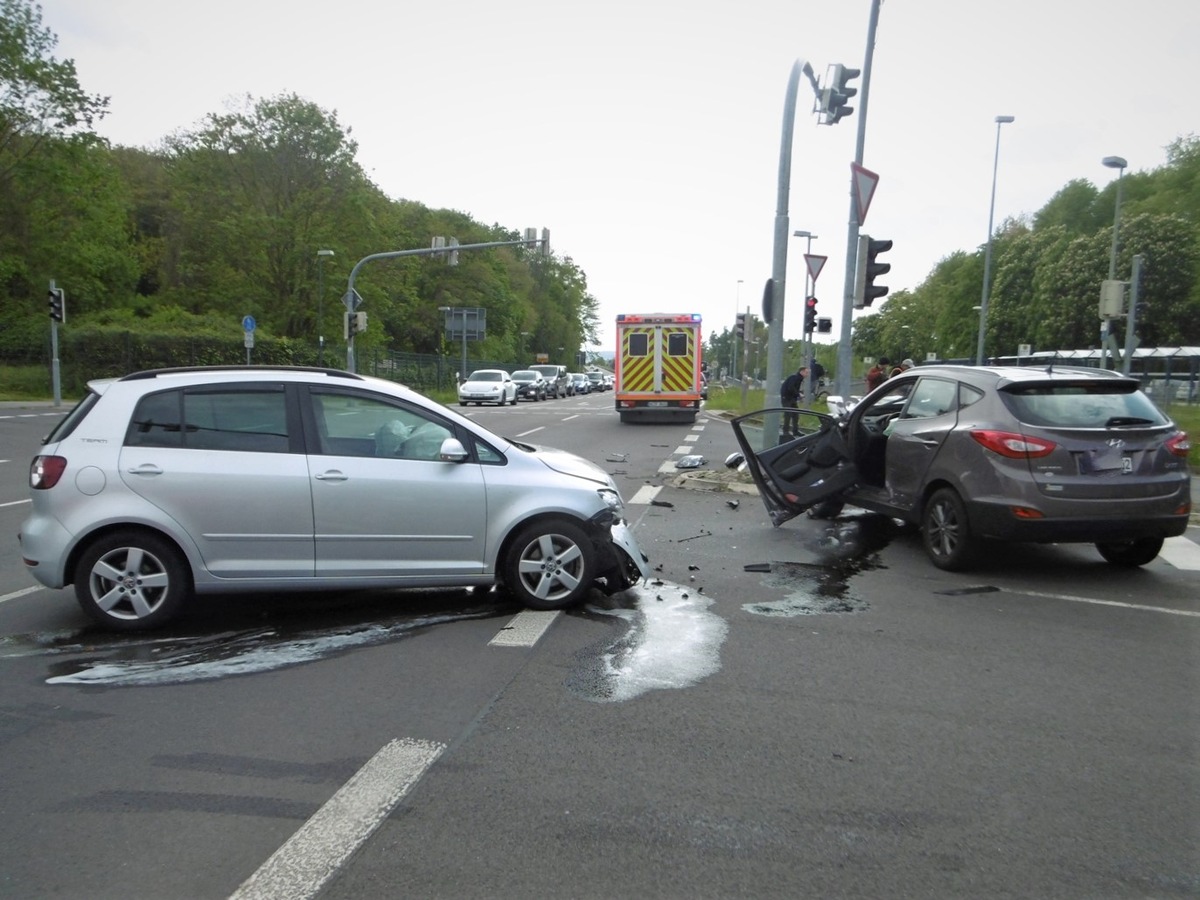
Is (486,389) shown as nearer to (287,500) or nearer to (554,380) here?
(554,380)

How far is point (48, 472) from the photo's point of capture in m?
5.84

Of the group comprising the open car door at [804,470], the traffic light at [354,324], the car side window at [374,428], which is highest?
the traffic light at [354,324]

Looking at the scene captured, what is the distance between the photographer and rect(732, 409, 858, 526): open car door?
937 centimetres

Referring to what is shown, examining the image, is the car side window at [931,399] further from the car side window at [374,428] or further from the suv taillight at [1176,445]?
the car side window at [374,428]

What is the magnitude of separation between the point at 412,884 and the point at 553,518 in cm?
351

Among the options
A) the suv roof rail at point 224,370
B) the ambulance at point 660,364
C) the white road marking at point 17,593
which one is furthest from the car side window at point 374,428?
the ambulance at point 660,364

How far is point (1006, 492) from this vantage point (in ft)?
24.5

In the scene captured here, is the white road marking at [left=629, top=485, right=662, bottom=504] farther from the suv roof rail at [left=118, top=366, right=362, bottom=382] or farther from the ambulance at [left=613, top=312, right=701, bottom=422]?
the ambulance at [left=613, top=312, right=701, bottom=422]

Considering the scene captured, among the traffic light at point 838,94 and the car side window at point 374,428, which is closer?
the car side window at point 374,428

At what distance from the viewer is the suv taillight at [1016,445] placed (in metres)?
7.39

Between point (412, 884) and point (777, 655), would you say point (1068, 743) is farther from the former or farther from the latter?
point (412, 884)

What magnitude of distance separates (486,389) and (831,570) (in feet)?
115

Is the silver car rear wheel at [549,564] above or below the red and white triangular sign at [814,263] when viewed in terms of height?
below

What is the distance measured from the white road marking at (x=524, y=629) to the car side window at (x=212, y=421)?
1759 millimetres
